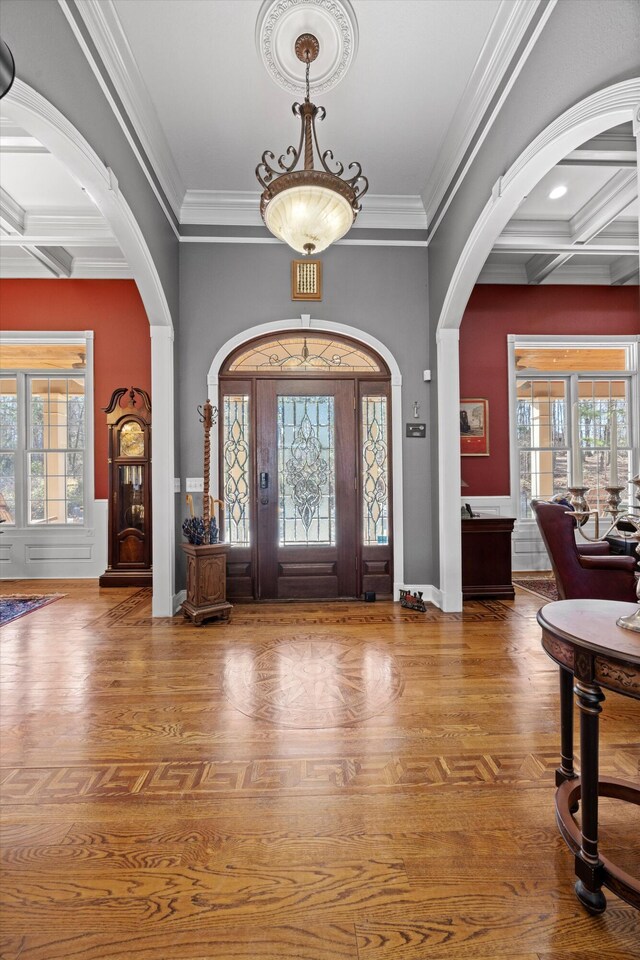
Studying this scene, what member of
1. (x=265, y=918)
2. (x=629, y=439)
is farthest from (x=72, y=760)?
(x=629, y=439)

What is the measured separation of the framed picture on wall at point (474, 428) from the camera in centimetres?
635

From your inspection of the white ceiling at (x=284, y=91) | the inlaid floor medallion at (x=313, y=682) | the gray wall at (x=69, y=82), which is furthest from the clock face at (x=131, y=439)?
the inlaid floor medallion at (x=313, y=682)

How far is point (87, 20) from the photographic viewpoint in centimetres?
272

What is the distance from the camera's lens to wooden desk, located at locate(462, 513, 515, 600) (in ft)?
16.6

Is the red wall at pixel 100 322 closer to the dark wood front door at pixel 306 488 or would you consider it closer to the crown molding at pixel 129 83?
the crown molding at pixel 129 83

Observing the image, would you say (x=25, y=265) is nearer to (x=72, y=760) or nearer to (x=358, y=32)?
(x=358, y=32)

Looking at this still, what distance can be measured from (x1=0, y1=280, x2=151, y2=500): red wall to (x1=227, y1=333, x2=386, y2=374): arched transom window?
1964 mm

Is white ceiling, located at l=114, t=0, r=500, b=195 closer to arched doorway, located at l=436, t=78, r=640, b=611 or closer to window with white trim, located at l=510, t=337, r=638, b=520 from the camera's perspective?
arched doorway, located at l=436, t=78, r=640, b=611

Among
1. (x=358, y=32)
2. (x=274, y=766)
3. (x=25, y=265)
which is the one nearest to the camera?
(x=274, y=766)

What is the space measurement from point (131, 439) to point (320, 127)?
3949 mm

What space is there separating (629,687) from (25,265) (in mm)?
7368

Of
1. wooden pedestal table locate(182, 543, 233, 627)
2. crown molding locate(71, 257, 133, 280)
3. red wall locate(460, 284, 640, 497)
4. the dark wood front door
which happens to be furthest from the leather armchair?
crown molding locate(71, 257, 133, 280)

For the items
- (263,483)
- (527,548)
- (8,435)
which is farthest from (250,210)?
(527,548)

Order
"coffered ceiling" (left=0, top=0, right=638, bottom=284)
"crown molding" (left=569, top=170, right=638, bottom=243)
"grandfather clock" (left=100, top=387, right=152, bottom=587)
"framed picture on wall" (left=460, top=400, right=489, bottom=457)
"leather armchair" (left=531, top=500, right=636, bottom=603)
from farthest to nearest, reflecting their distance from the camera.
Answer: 1. "framed picture on wall" (left=460, top=400, right=489, bottom=457)
2. "grandfather clock" (left=100, top=387, right=152, bottom=587)
3. "crown molding" (left=569, top=170, right=638, bottom=243)
4. "leather armchair" (left=531, top=500, right=636, bottom=603)
5. "coffered ceiling" (left=0, top=0, right=638, bottom=284)
